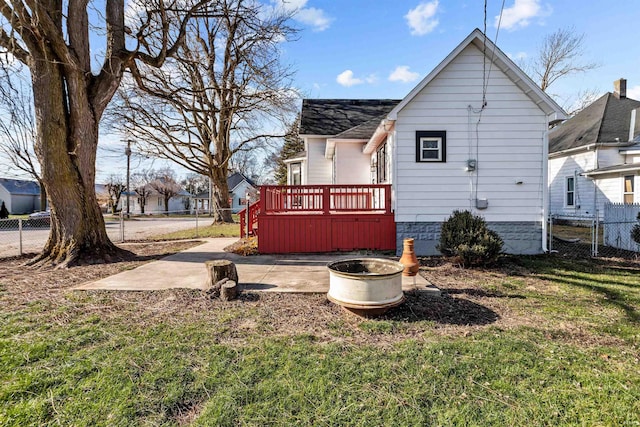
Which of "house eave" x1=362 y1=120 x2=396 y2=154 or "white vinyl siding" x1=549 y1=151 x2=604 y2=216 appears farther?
"white vinyl siding" x1=549 y1=151 x2=604 y2=216

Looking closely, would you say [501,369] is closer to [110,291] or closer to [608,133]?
[110,291]

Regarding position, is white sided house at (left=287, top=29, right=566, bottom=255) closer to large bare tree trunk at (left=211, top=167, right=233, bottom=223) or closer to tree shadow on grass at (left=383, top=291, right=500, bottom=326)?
tree shadow on grass at (left=383, top=291, right=500, bottom=326)

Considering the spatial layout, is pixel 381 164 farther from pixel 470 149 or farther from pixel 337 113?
pixel 337 113

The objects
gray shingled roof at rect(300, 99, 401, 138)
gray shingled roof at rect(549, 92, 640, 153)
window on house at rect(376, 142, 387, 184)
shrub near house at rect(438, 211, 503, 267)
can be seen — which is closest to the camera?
shrub near house at rect(438, 211, 503, 267)

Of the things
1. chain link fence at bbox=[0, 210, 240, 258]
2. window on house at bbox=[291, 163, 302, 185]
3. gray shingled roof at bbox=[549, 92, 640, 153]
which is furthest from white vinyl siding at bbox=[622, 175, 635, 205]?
chain link fence at bbox=[0, 210, 240, 258]

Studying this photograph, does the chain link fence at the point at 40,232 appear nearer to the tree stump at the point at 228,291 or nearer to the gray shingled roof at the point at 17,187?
the tree stump at the point at 228,291

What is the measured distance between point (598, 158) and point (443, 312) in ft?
51.0

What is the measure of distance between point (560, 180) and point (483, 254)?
14.1 m

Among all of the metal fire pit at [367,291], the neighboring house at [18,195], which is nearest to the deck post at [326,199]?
the metal fire pit at [367,291]

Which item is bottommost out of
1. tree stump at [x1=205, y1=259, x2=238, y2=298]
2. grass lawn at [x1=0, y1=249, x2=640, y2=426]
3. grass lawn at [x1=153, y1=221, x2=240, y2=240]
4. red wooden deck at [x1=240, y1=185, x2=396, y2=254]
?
grass lawn at [x1=0, y1=249, x2=640, y2=426]

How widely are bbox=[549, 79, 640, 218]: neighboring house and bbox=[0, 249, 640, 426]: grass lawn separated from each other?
1165cm

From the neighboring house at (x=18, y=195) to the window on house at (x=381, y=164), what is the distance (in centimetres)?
4783

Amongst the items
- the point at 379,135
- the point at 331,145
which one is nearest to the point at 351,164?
the point at 331,145

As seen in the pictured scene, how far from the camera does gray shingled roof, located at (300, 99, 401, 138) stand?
13289mm
